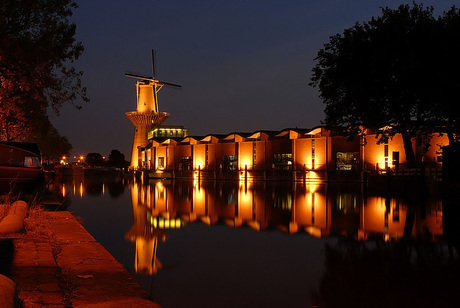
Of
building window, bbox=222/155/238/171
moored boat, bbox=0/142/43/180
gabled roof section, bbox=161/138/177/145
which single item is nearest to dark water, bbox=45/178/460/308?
moored boat, bbox=0/142/43/180

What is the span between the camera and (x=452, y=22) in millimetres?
26812

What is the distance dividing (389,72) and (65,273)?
26.9m

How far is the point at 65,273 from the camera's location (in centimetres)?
585

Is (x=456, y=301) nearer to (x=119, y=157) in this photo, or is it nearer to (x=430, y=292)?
(x=430, y=292)

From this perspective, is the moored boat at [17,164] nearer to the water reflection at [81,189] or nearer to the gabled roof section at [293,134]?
the water reflection at [81,189]

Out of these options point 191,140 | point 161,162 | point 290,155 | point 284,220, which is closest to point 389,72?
point 284,220

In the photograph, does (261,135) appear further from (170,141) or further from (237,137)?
(170,141)

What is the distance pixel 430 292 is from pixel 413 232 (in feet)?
19.4

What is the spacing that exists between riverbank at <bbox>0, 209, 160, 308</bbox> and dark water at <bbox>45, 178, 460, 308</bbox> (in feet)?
2.14

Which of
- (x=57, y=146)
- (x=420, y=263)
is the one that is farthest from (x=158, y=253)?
(x=57, y=146)

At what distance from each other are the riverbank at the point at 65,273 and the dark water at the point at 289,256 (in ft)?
2.14

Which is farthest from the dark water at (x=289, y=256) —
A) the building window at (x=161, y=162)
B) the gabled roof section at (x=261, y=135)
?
the building window at (x=161, y=162)

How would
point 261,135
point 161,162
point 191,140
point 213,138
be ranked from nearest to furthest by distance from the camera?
point 261,135 < point 213,138 < point 191,140 < point 161,162

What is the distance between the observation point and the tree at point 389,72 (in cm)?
2697
